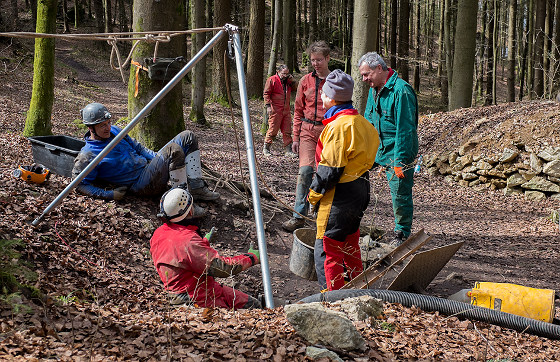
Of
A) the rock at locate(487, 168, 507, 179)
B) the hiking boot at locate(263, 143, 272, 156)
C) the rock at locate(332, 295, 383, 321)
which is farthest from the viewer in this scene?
the hiking boot at locate(263, 143, 272, 156)

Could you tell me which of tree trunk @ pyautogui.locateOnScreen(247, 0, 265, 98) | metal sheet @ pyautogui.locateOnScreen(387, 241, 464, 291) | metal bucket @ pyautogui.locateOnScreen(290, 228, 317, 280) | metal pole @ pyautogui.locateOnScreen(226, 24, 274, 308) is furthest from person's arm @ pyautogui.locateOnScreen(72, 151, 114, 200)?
tree trunk @ pyautogui.locateOnScreen(247, 0, 265, 98)

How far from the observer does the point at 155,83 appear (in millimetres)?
6559

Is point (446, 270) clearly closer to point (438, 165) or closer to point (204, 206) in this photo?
point (204, 206)

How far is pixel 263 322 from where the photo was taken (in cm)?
346

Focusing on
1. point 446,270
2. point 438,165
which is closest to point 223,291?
point 446,270

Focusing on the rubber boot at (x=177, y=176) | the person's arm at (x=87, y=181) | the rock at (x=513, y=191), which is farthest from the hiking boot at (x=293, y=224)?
the rock at (x=513, y=191)

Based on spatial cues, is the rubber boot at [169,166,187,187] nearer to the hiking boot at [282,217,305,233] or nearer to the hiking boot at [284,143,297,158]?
the hiking boot at [282,217,305,233]

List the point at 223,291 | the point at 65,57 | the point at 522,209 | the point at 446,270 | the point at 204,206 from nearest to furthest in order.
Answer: the point at 223,291, the point at 446,270, the point at 204,206, the point at 522,209, the point at 65,57

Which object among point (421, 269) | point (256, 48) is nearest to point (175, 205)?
point (421, 269)

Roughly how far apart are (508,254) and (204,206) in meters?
3.93

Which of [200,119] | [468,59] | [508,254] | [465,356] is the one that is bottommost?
[508,254]

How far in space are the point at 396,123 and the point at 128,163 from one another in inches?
116

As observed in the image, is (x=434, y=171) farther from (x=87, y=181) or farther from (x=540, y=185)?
(x=87, y=181)

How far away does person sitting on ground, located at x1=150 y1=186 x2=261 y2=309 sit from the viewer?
3.75m
